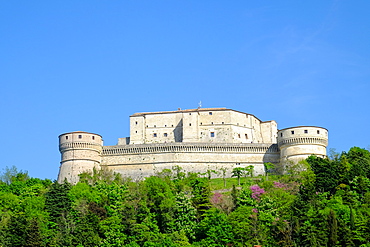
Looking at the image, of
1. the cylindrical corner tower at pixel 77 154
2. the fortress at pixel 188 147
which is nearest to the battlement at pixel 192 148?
the fortress at pixel 188 147

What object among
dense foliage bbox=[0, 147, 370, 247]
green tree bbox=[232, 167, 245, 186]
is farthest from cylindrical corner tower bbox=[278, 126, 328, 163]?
dense foliage bbox=[0, 147, 370, 247]

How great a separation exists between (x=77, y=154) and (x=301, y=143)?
1037 inches

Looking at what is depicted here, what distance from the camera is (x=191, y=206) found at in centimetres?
6688

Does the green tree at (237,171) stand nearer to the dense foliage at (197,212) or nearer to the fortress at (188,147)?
the fortress at (188,147)

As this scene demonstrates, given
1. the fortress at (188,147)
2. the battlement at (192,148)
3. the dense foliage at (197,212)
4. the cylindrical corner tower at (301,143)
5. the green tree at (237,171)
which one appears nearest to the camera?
the dense foliage at (197,212)

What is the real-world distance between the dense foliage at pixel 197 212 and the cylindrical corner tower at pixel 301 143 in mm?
6486

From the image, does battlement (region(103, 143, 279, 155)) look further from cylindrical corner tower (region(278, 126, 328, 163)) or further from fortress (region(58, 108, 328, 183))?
cylindrical corner tower (region(278, 126, 328, 163))

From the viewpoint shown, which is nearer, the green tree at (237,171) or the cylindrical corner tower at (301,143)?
the green tree at (237,171)

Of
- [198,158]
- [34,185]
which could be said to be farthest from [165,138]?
[34,185]

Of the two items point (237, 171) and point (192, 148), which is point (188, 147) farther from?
point (237, 171)

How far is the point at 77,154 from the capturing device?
86625 mm

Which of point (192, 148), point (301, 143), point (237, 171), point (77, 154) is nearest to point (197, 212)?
point (237, 171)

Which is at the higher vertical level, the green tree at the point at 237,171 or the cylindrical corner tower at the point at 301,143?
the cylindrical corner tower at the point at 301,143

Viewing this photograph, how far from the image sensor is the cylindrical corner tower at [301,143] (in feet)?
278
